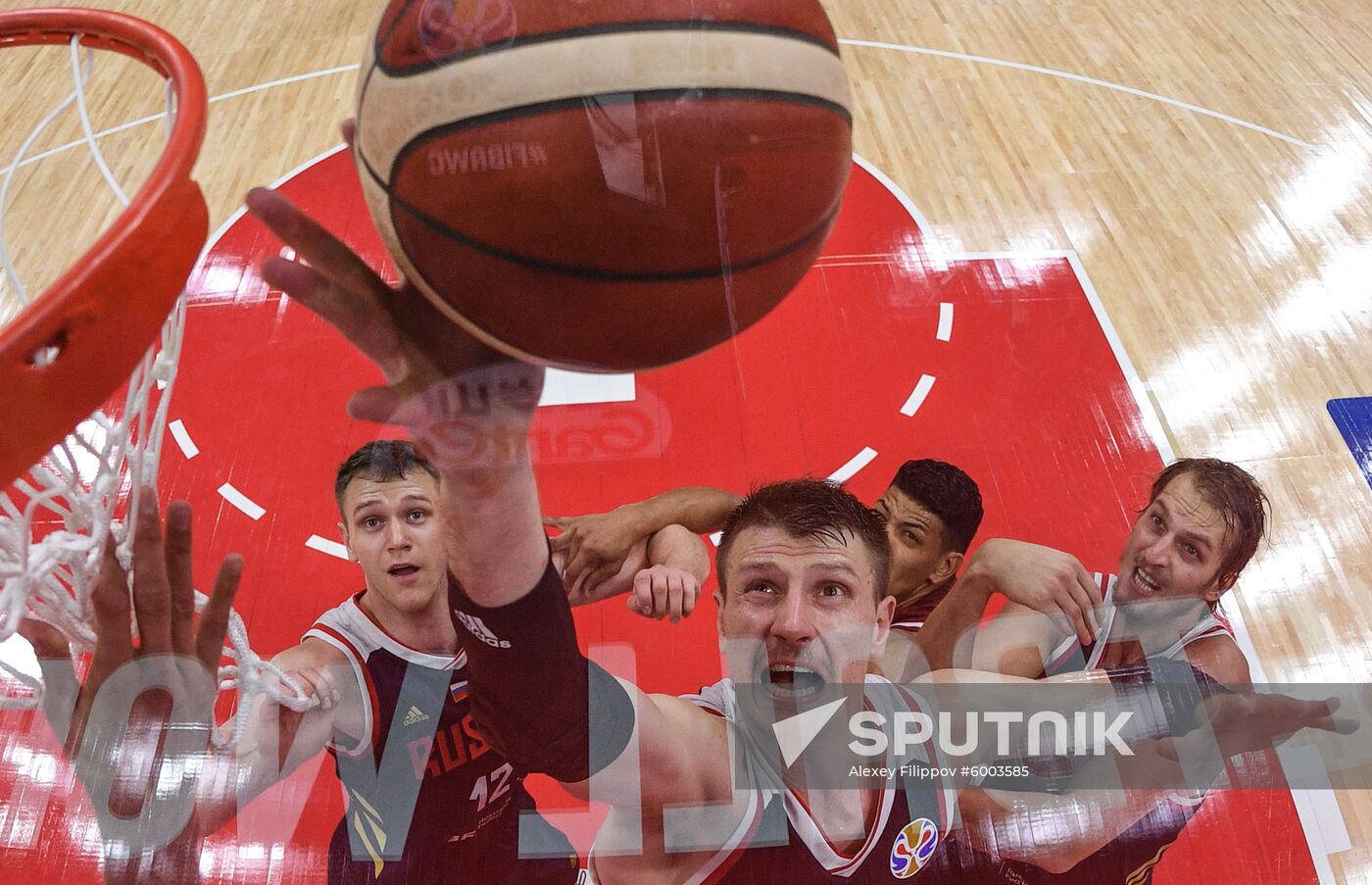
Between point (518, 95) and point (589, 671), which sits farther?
point (589, 671)

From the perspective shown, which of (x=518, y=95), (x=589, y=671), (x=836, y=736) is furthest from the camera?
(x=836, y=736)

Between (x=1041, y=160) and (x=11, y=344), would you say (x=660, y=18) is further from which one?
(x=1041, y=160)

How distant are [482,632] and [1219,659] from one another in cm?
113

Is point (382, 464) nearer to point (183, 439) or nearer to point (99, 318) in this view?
point (99, 318)

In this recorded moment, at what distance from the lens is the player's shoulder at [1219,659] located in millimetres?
1420

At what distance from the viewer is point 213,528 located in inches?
70.4

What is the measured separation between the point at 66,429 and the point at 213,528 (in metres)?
1.08

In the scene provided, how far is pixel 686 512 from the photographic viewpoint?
1288 millimetres

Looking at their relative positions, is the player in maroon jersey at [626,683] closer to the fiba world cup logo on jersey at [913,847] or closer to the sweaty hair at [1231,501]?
the fiba world cup logo on jersey at [913,847]

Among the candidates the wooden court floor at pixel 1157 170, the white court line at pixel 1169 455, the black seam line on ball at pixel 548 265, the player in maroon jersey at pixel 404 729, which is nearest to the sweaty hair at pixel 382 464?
the player in maroon jersey at pixel 404 729

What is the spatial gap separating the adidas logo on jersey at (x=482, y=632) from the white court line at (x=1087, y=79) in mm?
2689

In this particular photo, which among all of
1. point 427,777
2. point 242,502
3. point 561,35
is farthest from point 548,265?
point 242,502

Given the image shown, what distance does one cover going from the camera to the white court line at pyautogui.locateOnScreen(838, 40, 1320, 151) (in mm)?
2785

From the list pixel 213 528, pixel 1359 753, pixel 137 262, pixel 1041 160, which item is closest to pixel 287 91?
pixel 213 528
